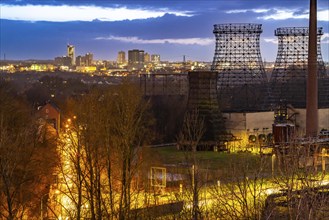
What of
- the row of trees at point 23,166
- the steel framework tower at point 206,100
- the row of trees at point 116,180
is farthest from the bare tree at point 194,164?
the row of trees at point 23,166

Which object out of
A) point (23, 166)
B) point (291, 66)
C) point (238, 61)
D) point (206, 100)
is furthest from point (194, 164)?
point (291, 66)

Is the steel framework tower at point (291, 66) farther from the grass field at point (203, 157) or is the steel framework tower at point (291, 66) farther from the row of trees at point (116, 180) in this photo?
the row of trees at point (116, 180)

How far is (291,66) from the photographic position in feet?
159

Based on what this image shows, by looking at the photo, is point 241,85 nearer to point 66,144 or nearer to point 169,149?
point 169,149

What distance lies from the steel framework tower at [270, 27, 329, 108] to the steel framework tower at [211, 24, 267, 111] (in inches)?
60.3

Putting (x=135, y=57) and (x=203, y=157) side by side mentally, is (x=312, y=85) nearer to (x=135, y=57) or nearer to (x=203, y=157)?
(x=203, y=157)

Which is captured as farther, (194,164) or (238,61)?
(238,61)

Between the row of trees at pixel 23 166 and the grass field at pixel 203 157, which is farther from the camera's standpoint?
the grass field at pixel 203 157

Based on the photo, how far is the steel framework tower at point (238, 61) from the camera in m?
45.1

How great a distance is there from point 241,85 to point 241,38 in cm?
450

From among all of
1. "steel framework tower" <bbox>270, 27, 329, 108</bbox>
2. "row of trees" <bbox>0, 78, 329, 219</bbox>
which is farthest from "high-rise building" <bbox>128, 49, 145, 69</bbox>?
"row of trees" <bbox>0, 78, 329, 219</bbox>

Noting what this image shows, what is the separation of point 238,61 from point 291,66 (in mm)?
5193

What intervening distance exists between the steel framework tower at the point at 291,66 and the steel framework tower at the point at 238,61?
1531 millimetres

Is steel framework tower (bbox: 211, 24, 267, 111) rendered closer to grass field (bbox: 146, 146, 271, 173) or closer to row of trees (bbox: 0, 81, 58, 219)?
grass field (bbox: 146, 146, 271, 173)
